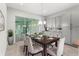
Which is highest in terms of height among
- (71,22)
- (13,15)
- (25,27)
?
(13,15)

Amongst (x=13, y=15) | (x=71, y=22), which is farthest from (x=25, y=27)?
(x=71, y=22)

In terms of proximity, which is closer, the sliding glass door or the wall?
the sliding glass door

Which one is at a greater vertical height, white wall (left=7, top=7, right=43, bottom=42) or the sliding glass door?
white wall (left=7, top=7, right=43, bottom=42)

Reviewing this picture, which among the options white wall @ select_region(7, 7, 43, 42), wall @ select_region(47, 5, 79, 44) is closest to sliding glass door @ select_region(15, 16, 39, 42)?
white wall @ select_region(7, 7, 43, 42)

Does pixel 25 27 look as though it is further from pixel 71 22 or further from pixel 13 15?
pixel 71 22

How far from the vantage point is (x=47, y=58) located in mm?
1219

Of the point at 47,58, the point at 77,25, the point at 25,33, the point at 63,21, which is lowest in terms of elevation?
the point at 47,58

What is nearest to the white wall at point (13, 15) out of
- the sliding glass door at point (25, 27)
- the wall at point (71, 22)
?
the sliding glass door at point (25, 27)

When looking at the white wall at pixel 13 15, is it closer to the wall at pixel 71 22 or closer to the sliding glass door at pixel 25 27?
the sliding glass door at pixel 25 27

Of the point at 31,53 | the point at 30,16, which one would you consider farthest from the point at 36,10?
the point at 31,53

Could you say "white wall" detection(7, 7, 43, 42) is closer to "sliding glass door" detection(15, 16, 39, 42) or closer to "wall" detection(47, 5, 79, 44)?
"sliding glass door" detection(15, 16, 39, 42)

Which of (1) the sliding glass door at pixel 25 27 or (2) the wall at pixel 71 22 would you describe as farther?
(2) the wall at pixel 71 22

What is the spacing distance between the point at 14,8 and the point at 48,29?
4.60ft

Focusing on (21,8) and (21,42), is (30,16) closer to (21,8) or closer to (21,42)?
(21,8)
